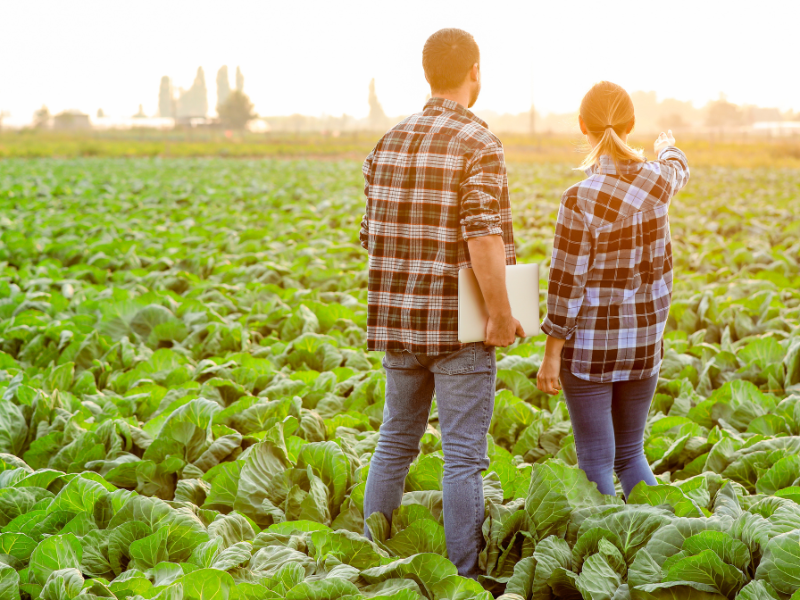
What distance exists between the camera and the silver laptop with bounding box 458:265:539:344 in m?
2.05

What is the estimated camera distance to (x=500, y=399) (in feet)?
11.8

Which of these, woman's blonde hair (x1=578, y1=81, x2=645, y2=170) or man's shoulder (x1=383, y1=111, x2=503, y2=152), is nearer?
man's shoulder (x1=383, y1=111, x2=503, y2=152)

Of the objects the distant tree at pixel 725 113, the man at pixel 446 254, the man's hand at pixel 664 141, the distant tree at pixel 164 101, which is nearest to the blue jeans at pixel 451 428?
the man at pixel 446 254

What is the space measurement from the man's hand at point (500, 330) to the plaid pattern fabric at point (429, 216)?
0.34ft

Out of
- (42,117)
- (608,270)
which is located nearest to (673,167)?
(608,270)

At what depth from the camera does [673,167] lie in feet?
7.75

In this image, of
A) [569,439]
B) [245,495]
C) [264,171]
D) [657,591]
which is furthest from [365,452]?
[264,171]

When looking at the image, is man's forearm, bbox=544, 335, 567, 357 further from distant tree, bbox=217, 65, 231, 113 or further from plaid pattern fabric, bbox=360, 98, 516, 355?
distant tree, bbox=217, 65, 231, 113

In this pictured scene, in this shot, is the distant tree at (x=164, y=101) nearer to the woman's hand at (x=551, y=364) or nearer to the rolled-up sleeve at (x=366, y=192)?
the rolled-up sleeve at (x=366, y=192)

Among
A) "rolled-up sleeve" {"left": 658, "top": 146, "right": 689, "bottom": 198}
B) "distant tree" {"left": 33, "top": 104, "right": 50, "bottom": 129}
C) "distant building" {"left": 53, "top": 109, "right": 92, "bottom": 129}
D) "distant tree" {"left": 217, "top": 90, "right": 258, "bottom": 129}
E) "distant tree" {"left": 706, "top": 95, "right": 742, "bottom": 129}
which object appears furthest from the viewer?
"distant tree" {"left": 706, "top": 95, "right": 742, "bottom": 129}

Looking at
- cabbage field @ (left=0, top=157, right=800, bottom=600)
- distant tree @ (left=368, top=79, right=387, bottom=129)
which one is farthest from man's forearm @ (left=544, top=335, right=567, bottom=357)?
distant tree @ (left=368, top=79, right=387, bottom=129)

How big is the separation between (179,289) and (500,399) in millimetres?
4271

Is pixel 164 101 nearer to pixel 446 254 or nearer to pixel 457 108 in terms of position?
pixel 457 108

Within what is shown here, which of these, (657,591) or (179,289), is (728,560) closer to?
(657,591)
